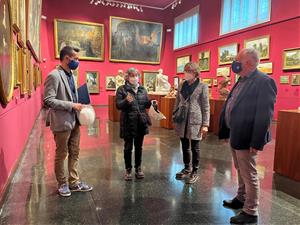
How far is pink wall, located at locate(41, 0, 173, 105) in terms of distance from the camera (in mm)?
16594

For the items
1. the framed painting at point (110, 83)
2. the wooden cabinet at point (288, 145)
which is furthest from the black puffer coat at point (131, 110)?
the framed painting at point (110, 83)

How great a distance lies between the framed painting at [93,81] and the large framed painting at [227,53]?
841 cm

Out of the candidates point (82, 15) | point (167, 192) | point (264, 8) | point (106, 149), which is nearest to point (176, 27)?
point (82, 15)

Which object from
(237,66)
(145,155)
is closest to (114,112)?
(145,155)

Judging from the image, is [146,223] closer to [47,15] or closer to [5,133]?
[5,133]

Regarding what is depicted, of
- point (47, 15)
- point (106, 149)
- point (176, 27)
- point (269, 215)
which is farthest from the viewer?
point (176, 27)

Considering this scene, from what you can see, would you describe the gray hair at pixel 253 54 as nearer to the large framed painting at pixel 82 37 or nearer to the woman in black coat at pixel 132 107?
the woman in black coat at pixel 132 107

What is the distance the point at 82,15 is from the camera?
17422 mm

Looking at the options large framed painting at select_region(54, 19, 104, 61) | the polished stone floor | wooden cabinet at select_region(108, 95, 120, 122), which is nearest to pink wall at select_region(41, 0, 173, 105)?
large framed painting at select_region(54, 19, 104, 61)

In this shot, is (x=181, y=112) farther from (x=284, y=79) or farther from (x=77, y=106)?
(x=284, y=79)

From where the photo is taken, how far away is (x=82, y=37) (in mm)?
17438

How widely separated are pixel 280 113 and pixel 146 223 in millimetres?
2970

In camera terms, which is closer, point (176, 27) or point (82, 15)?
point (82, 15)

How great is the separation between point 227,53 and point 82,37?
9.55 meters
